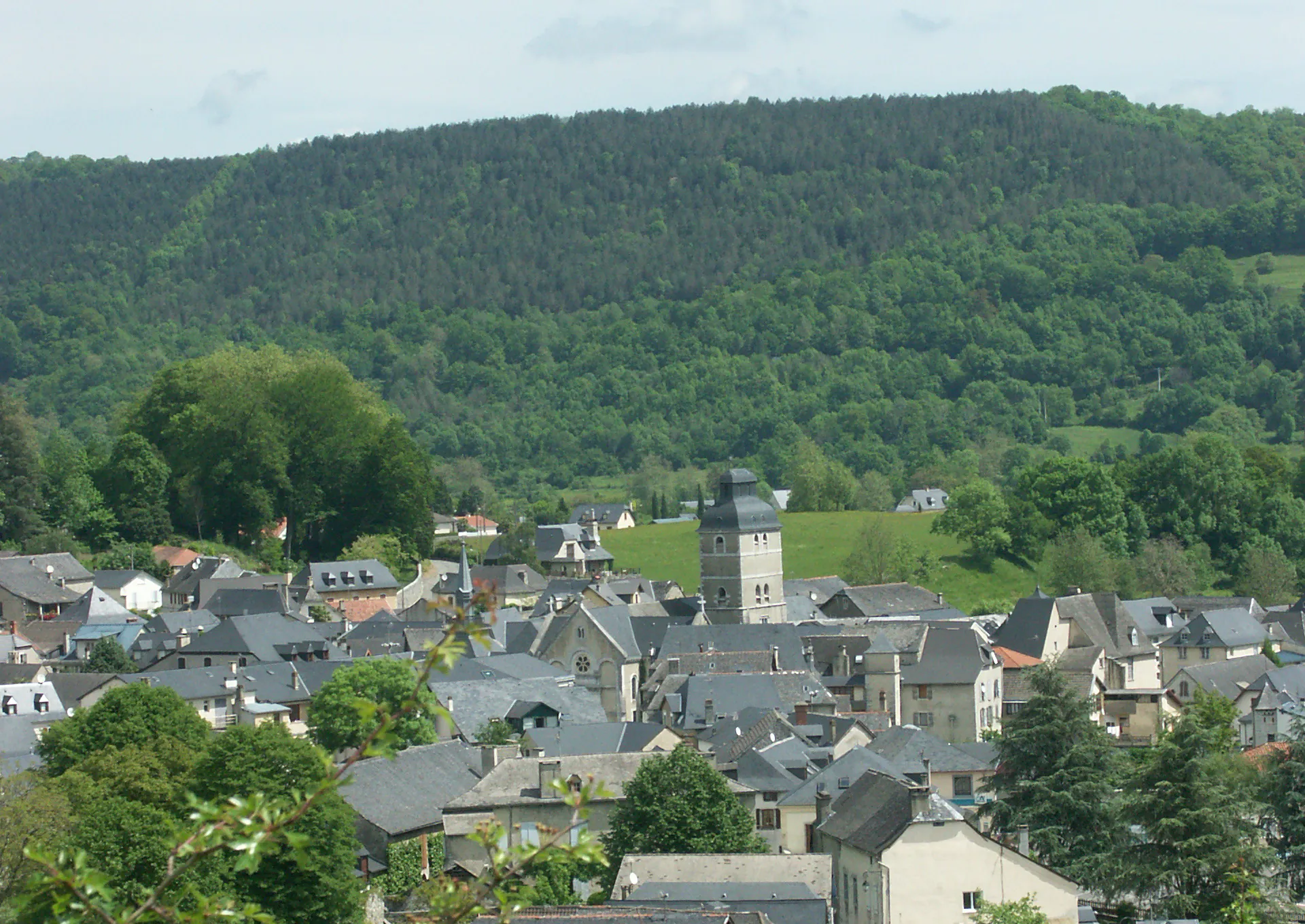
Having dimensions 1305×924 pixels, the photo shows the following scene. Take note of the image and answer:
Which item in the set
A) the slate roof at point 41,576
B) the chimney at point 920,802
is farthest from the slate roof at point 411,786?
the slate roof at point 41,576

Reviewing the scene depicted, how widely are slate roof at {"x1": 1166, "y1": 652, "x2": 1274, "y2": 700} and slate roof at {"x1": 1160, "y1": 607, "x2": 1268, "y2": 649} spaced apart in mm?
3835

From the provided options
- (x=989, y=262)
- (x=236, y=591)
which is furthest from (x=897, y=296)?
(x=236, y=591)

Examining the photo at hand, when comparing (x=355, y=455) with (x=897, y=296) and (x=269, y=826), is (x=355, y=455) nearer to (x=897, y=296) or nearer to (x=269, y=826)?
(x=269, y=826)

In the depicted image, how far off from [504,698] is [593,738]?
7653 mm

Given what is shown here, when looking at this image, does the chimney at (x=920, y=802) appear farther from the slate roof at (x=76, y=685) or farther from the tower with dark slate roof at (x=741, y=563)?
the tower with dark slate roof at (x=741, y=563)

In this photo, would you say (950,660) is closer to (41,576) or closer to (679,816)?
(679,816)

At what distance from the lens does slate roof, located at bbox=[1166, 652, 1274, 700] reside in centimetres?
6400

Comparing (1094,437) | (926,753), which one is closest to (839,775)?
(926,753)

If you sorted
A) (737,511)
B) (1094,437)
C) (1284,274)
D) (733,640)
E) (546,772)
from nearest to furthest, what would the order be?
1. (546,772)
2. (733,640)
3. (737,511)
4. (1094,437)
5. (1284,274)

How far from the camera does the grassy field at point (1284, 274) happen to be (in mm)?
170750

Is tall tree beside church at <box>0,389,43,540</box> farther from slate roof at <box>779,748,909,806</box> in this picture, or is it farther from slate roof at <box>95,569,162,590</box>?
slate roof at <box>779,748,909,806</box>

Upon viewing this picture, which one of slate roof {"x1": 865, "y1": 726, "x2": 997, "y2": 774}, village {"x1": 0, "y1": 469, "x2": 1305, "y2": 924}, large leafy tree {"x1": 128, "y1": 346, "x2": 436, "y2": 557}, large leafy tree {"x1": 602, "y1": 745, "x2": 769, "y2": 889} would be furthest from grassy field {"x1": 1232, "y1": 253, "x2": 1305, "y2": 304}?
large leafy tree {"x1": 602, "y1": 745, "x2": 769, "y2": 889}

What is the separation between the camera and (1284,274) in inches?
7008

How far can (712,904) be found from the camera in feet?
103
